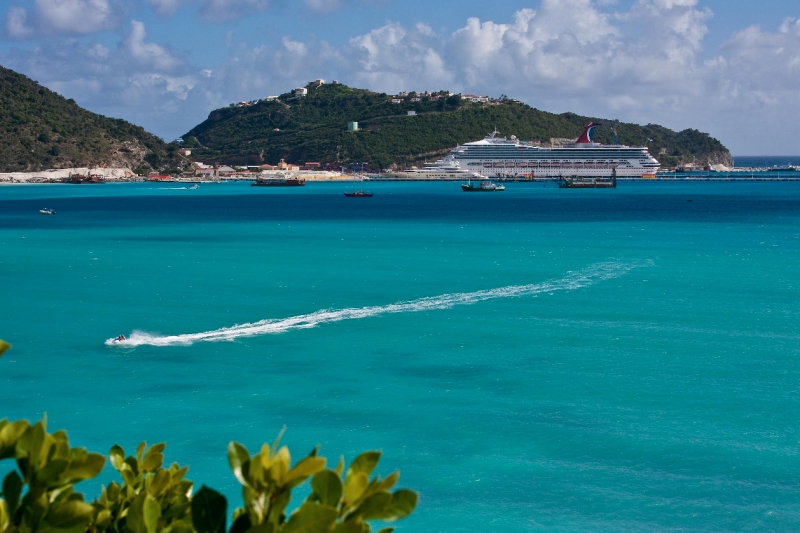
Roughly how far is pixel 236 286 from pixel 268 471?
1121 inches

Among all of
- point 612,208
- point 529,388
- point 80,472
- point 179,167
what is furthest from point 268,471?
point 179,167

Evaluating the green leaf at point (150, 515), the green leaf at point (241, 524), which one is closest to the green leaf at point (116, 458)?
the green leaf at point (150, 515)

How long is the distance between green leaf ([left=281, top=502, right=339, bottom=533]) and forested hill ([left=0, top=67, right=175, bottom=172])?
16108 cm

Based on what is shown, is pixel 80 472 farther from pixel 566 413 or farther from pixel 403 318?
pixel 403 318

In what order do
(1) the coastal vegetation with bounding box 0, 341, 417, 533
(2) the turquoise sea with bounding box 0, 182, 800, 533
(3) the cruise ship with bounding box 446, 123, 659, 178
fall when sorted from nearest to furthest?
(1) the coastal vegetation with bounding box 0, 341, 417, 533, (2) the turquoise sea with bounding box 0, 182, 800, 533, (3) the cruise ship with bounding box 446, 123, 659, 178

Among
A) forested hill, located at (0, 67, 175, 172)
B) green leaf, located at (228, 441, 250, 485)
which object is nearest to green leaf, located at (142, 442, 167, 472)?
green leaf, located at (228, 441, 250, 485)

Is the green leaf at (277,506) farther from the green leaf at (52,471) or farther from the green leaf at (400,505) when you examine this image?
the green leaf at (52,471)

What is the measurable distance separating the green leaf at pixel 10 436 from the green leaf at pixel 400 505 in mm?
1518

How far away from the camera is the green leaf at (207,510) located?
3.36 m

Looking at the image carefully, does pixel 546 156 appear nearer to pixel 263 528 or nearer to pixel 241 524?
pixel 241 524

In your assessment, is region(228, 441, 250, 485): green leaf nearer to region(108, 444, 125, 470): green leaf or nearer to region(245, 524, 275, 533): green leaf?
region(245, 524, 275, 533): green leaf

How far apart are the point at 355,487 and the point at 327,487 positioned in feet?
0.34

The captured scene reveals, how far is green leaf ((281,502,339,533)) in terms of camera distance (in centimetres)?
298

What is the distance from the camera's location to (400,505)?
3316mm
